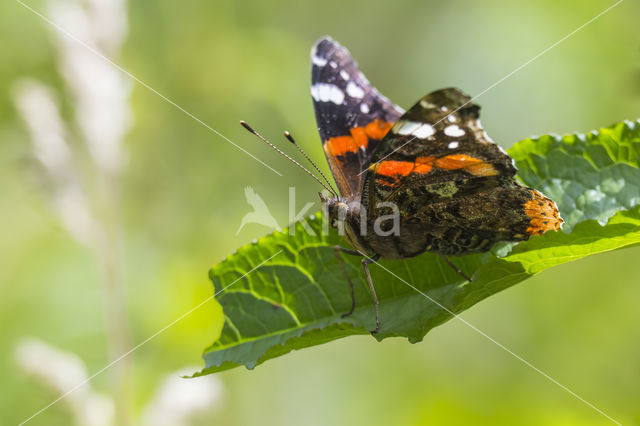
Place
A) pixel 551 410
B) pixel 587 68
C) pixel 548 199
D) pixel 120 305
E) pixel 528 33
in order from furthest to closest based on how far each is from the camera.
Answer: pixel 528 33, pixel 587 68, pixel 551 410, pixel 120 305, pixel 548 199

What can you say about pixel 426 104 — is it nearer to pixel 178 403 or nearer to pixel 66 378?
pixel 178 403

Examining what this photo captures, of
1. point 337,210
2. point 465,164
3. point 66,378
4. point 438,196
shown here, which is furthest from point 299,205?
point 66,378

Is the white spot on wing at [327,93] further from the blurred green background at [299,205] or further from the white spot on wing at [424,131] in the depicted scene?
the blurred green background at [299,205]

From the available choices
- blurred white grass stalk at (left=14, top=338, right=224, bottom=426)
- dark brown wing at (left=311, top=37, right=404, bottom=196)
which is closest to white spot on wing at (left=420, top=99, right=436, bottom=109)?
dark brown wing at (left=311, top=37, right=404, bottom=196)

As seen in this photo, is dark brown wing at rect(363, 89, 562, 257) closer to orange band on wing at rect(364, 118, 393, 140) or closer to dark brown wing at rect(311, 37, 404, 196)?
dark brown wing at rect(311, 37, 404, 196)

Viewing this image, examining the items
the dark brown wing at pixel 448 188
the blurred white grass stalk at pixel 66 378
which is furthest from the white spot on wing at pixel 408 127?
the blurred white grass stalk at pixel 66 378

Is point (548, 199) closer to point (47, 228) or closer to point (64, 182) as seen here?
point (64, 182)

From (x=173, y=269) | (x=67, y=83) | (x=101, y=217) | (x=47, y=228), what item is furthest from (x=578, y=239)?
(x=47, y=228)
